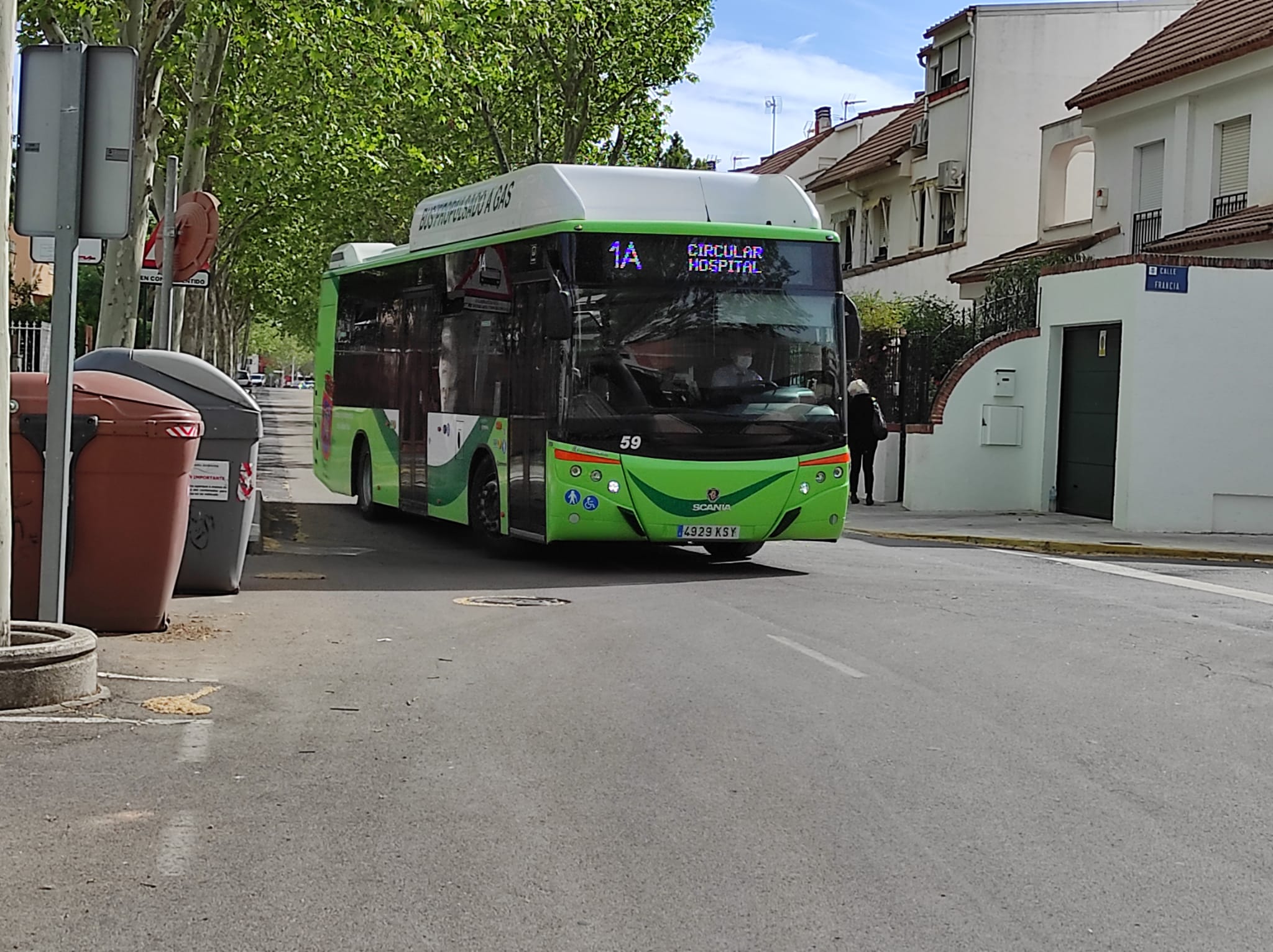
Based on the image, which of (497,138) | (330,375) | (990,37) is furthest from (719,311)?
(990,37)

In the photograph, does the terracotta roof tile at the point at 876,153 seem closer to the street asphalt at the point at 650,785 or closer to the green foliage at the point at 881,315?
the green foliage at the point at 881,315

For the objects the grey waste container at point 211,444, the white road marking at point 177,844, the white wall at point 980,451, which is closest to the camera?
the white road marking at point 177,844

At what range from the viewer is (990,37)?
38281 millimetres

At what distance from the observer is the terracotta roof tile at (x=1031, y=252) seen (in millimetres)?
31828

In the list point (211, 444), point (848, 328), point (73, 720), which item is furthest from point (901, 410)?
point (73, 720)

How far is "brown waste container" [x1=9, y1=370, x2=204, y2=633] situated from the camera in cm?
960

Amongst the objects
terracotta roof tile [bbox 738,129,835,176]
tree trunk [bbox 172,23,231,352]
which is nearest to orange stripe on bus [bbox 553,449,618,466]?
tree trunk [bbox 172,23,231,352]

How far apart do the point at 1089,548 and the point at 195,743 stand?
44.0ft

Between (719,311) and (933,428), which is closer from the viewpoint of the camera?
(719,311)

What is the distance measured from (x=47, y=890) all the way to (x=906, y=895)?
2.59 m

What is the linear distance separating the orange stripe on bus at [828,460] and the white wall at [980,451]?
27.7 feet

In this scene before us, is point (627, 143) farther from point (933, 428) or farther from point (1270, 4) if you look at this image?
point (933, 428)

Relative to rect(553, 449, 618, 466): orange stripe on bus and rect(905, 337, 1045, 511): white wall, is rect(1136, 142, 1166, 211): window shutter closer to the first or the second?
rect(905, 337, 1045, 511): white wall

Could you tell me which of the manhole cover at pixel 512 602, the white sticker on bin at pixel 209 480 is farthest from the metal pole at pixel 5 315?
the manhole cover at pixel 512 602
